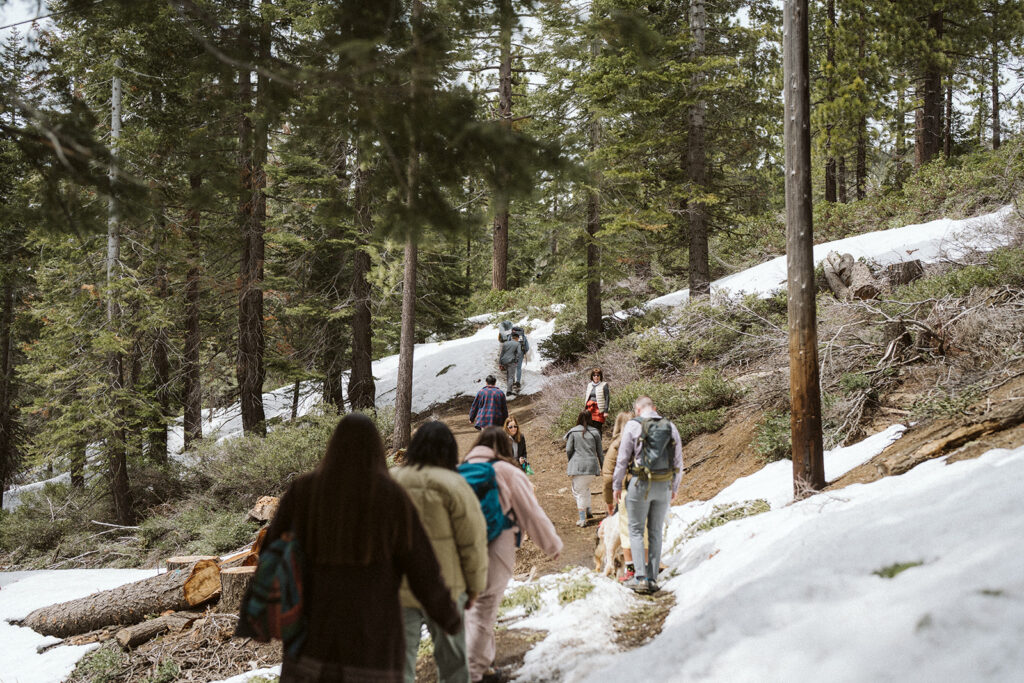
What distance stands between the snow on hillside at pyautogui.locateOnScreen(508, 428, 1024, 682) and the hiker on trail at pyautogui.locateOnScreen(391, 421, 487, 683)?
1.21 metres

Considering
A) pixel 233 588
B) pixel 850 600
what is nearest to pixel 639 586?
pixel 850 600

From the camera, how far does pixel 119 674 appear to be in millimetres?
6867

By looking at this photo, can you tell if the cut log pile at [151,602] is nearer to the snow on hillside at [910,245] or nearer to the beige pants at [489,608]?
the beige pants at [489,608]

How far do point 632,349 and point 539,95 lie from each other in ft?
32.4

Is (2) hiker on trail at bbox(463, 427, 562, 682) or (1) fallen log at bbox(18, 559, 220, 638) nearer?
Result: (2) hiker on trail at bbox(463, 427, 562, 682)

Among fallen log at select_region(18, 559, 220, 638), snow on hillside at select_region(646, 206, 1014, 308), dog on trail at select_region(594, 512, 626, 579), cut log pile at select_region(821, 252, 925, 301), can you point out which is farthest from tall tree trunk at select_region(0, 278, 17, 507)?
cut log pile at select_region(821, 252, 925, 301)

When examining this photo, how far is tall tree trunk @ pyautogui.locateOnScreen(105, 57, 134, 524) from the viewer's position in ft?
48.4

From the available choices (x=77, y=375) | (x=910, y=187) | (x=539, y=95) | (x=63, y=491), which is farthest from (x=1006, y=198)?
(x=63, y=491)

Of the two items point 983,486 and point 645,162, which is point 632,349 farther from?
point 983,486

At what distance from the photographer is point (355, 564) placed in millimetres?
2729

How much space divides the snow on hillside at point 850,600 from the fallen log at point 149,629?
4.62 metres

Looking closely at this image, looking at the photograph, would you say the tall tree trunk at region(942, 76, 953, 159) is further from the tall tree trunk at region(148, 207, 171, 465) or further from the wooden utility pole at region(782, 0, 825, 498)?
the tall tree trunk at region(148, 207, 171, 465)

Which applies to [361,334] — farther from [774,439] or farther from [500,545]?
[500,545]

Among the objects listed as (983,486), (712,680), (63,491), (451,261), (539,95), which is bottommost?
(63,491)
